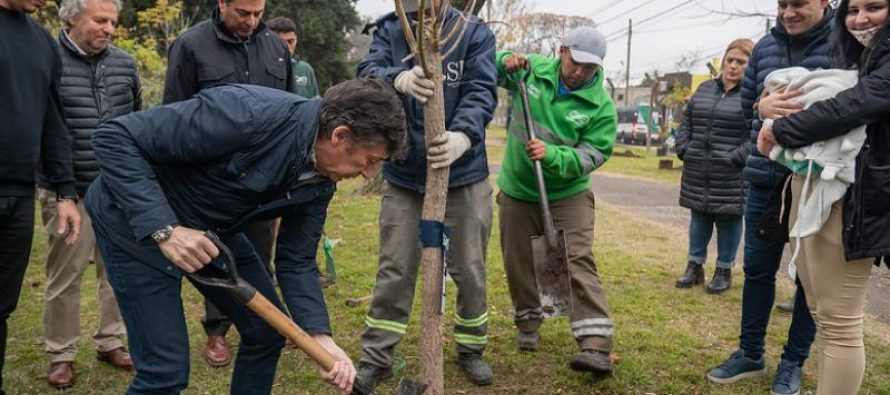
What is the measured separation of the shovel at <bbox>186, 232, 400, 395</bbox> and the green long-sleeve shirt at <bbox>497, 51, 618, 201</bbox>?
1684 mm

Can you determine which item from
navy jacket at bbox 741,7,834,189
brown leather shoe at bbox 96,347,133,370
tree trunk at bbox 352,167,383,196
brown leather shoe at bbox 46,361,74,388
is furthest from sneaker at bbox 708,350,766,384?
tree trunk at bbox 352,167,383,196

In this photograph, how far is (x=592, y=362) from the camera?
345cm

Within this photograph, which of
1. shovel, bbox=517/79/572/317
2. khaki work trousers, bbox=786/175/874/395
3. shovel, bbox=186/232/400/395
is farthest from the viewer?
shovel, bbox=517/79/572/317

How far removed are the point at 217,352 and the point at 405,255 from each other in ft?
3.83

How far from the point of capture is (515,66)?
3797 mm

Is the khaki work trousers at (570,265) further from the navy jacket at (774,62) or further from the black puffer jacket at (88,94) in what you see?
the black puffer jacket at (88,94)

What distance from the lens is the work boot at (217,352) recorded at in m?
3.73

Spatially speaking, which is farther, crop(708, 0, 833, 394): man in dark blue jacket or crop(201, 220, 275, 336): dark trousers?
crop(201, 220, 275, 336): dark trousers

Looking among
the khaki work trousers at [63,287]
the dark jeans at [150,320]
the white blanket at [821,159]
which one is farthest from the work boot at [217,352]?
the white blanket at [821,159]

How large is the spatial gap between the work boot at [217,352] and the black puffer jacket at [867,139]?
291 centimetres

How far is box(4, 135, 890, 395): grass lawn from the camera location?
11.5 feet

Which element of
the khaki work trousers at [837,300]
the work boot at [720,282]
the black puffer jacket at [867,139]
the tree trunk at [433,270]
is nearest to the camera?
the black puffer jacket at [867,139]

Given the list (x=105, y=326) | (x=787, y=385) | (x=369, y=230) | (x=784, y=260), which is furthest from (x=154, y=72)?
(x=787, y=385)

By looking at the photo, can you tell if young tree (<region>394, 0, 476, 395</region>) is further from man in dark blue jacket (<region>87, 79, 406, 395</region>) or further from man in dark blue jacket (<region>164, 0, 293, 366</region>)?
man in dark blue jacket (<region>164, 0, 293, 366</region>)
